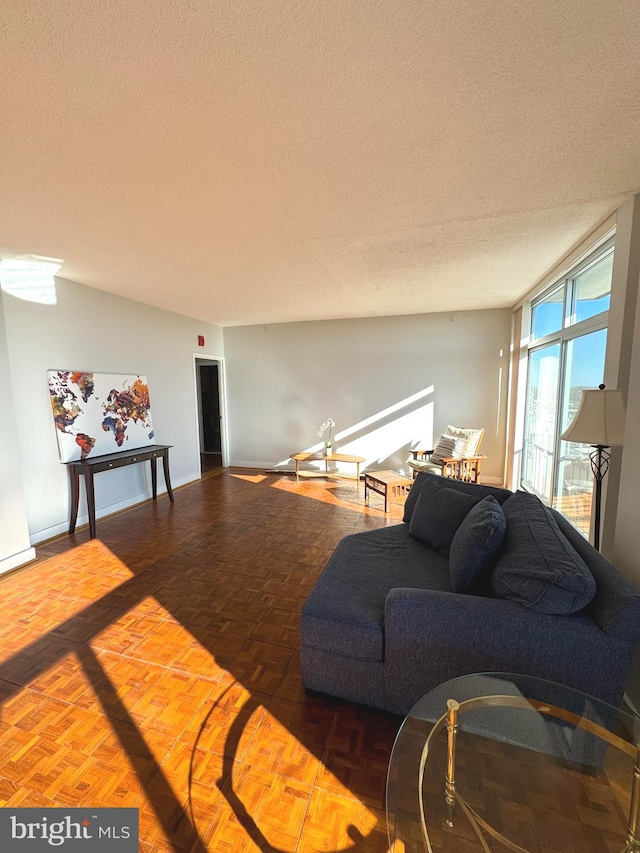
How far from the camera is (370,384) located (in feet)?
19.3

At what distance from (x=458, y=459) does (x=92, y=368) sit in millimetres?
4421

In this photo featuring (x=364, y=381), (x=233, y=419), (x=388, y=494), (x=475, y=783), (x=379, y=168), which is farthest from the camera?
(x=233, y=419)

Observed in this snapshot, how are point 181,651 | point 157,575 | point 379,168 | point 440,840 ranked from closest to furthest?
point 440,840
point 379,168
point 181,651
point 157,575

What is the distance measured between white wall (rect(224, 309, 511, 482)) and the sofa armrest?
445cm

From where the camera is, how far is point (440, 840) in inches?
37.0

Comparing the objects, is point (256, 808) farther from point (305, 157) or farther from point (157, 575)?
point (305, 157)

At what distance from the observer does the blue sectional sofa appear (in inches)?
50.4

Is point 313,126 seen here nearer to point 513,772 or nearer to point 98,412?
point 513,772

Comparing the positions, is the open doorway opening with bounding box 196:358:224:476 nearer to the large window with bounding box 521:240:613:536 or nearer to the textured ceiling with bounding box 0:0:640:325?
the textured ceiling with bounding box 0:0:640:325

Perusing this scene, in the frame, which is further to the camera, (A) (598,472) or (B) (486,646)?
(A) (598,472)

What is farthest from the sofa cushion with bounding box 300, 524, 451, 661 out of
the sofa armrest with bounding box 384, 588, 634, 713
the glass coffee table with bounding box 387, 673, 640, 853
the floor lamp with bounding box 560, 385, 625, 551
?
the floor lamp with bounding box 560, 385, 625, 551

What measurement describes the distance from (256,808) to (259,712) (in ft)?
1.24

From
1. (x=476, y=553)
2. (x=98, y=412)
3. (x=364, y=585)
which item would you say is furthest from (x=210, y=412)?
(x=476, y=553)

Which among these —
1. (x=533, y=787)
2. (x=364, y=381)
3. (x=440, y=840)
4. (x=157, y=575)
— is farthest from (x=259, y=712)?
(x=364, y=381)
